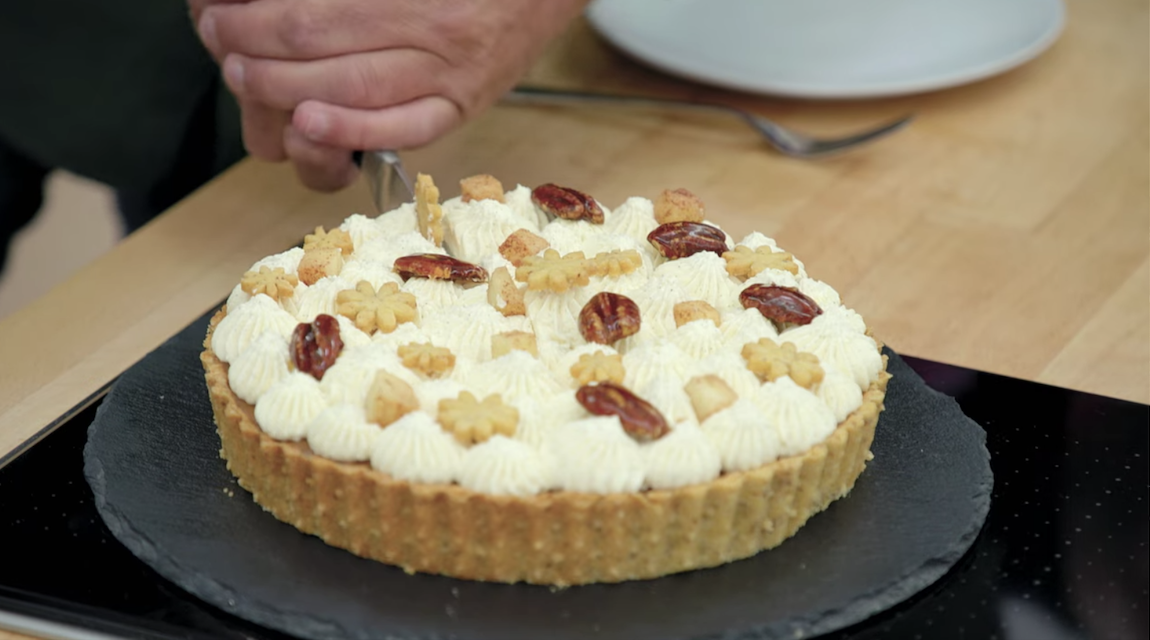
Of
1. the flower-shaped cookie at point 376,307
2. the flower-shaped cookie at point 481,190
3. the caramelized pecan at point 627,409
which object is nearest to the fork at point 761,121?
the flower-shaped cookie at point 481,190

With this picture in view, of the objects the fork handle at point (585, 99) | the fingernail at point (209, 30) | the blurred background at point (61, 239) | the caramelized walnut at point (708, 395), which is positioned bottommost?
the blurred background at point (61, 239)

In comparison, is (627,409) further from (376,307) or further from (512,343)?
(376,307)

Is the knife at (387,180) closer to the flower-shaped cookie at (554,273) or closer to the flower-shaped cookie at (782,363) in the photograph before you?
the flower-shaped cookie at (554,273)

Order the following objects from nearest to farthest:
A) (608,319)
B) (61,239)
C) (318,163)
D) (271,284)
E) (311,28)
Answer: (608,319)
(271,284)
(311,28)
(318,163)
(61,239)

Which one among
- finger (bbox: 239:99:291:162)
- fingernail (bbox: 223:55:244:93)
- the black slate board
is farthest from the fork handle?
the black slate board

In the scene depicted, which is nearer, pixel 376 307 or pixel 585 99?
pixel 376 307

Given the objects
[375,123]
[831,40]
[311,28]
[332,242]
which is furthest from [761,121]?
[332,242]

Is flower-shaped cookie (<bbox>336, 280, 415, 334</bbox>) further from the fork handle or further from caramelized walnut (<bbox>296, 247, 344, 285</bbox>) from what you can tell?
the fork handle
